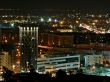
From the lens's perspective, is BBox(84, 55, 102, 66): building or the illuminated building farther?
BBox(84, 55, 102, 66): building

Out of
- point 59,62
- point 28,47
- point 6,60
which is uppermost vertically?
point 28,47

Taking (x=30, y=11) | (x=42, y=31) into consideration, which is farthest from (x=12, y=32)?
(x=30, y=11)

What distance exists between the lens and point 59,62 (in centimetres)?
1111

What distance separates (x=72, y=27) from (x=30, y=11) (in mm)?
2476

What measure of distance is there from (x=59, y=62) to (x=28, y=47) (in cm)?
102

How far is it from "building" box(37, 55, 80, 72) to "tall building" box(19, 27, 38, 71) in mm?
230

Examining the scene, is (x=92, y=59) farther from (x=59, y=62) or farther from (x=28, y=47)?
(x=28, y=47)

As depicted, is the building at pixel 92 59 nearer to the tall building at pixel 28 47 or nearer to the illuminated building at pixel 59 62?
the illuminated building at pixel 59 62

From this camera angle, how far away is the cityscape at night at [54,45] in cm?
510

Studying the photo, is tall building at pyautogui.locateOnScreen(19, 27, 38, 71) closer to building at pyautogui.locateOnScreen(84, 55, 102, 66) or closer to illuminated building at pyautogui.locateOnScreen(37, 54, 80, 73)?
illuminated building at pyautogui.locateOnScreen(37, 54, 80, 73)

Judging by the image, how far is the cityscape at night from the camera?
5098mm

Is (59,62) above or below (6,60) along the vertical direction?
below

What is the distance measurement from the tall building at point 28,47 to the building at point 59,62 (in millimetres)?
230

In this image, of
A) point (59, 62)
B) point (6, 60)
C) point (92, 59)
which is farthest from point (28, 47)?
point (92, 59)
